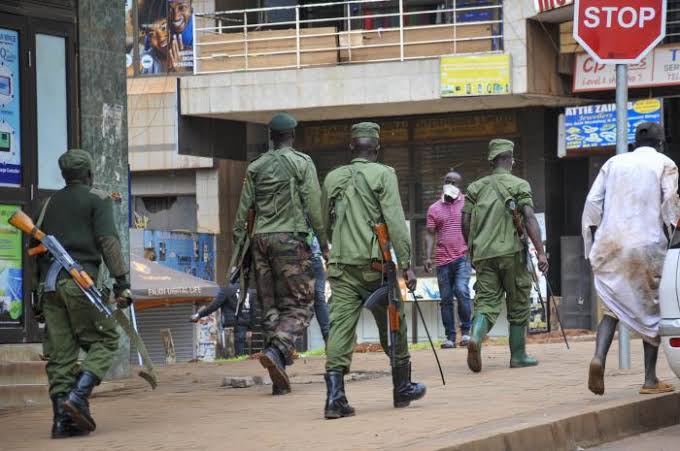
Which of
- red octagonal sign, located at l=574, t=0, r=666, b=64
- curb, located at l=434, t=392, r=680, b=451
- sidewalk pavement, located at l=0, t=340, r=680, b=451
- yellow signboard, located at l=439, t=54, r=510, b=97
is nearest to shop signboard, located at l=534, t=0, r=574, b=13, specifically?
yellow signboard, located at l=439, t=54, r=510, b=97

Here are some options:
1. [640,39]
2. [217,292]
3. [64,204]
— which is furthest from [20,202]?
[217,292]

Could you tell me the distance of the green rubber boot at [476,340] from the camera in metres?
11.7

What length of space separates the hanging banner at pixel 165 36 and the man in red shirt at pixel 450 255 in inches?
512

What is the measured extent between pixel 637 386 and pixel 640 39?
260cm

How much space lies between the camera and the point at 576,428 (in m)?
8.23

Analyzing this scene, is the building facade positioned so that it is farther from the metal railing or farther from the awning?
the metal railing

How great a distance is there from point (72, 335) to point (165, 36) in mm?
21290

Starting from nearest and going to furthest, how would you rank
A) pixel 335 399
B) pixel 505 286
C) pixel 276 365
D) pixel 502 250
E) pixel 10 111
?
pixel 335 399 < pixel 276 365 < pixel 10 111 < pixel 502 250 < pixel 505 286

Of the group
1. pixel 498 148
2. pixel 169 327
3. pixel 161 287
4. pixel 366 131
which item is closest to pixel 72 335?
pixel 366 131

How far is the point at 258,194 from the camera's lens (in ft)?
33.9

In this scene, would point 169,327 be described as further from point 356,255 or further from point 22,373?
point 356,255

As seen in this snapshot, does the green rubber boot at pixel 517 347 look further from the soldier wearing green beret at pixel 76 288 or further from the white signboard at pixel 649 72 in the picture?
the white signboard at pixel 649 72

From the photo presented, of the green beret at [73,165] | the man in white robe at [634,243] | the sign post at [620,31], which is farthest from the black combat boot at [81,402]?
the sign post at [620,31]

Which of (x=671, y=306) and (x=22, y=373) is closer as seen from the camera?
(x=671, y=306)
